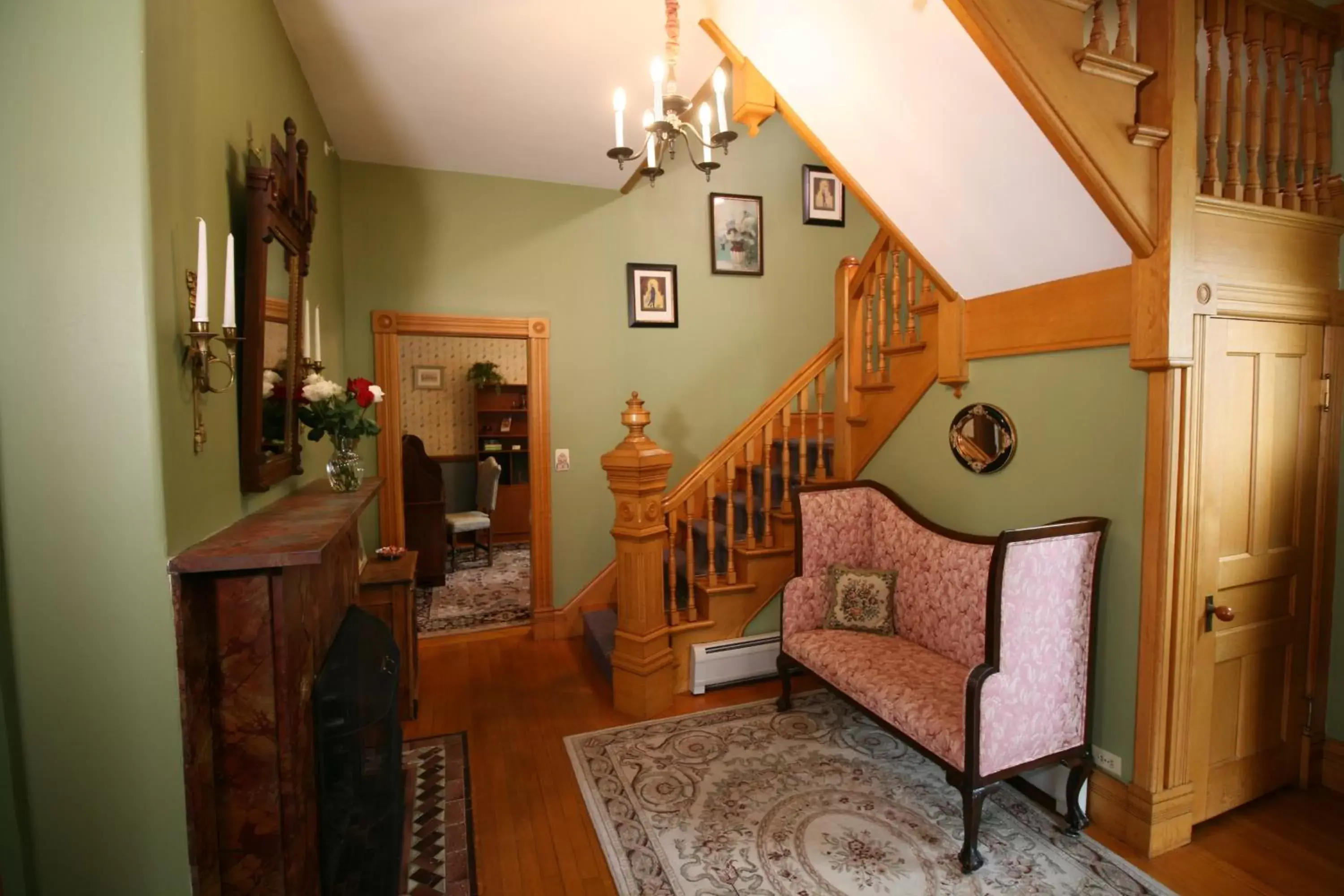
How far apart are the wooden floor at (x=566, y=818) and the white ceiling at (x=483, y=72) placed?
3198 mm

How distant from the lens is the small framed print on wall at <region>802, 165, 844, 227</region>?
5094 mm

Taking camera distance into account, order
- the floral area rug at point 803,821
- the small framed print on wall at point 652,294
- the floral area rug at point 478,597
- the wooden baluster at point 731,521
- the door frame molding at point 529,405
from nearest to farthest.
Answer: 1. the floral area rug at point 803,821
2. the wooden baluster at point 731,521
3. the door frame molding at point 529,405
4. the small framed print on wall at point 652,294
5. the floral area rug at point 478,597

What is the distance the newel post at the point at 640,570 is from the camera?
326cm

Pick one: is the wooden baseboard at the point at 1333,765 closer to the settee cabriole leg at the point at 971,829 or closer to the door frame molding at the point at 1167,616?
the door frame molding at the point at 1167,616

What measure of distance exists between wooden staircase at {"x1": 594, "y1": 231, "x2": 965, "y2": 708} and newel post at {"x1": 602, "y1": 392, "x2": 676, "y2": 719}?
1 centimetres

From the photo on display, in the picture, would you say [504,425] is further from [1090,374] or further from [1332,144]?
[1332,144]

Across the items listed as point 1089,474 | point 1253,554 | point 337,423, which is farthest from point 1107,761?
point 337,423

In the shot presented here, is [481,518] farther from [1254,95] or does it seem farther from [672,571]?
[1254,95]

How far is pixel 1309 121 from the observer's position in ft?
8.02

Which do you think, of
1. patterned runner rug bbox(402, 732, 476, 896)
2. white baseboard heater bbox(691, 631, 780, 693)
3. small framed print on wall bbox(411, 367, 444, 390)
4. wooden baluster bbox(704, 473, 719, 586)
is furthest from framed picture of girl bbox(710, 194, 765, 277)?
small framed print on wall bbox(411, 367, 444, 390)

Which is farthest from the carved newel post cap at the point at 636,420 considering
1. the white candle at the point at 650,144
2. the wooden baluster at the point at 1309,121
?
the wooden baluster at the point at 1309,121

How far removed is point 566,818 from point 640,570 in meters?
1.20

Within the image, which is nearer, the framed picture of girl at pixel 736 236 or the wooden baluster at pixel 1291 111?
the wooden baluster at pixel 1291 111

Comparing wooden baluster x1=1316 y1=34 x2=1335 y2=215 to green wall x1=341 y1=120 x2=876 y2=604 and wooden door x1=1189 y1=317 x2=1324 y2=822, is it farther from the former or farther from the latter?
green wall x1=341 y1=120 x2=876 y2=604
